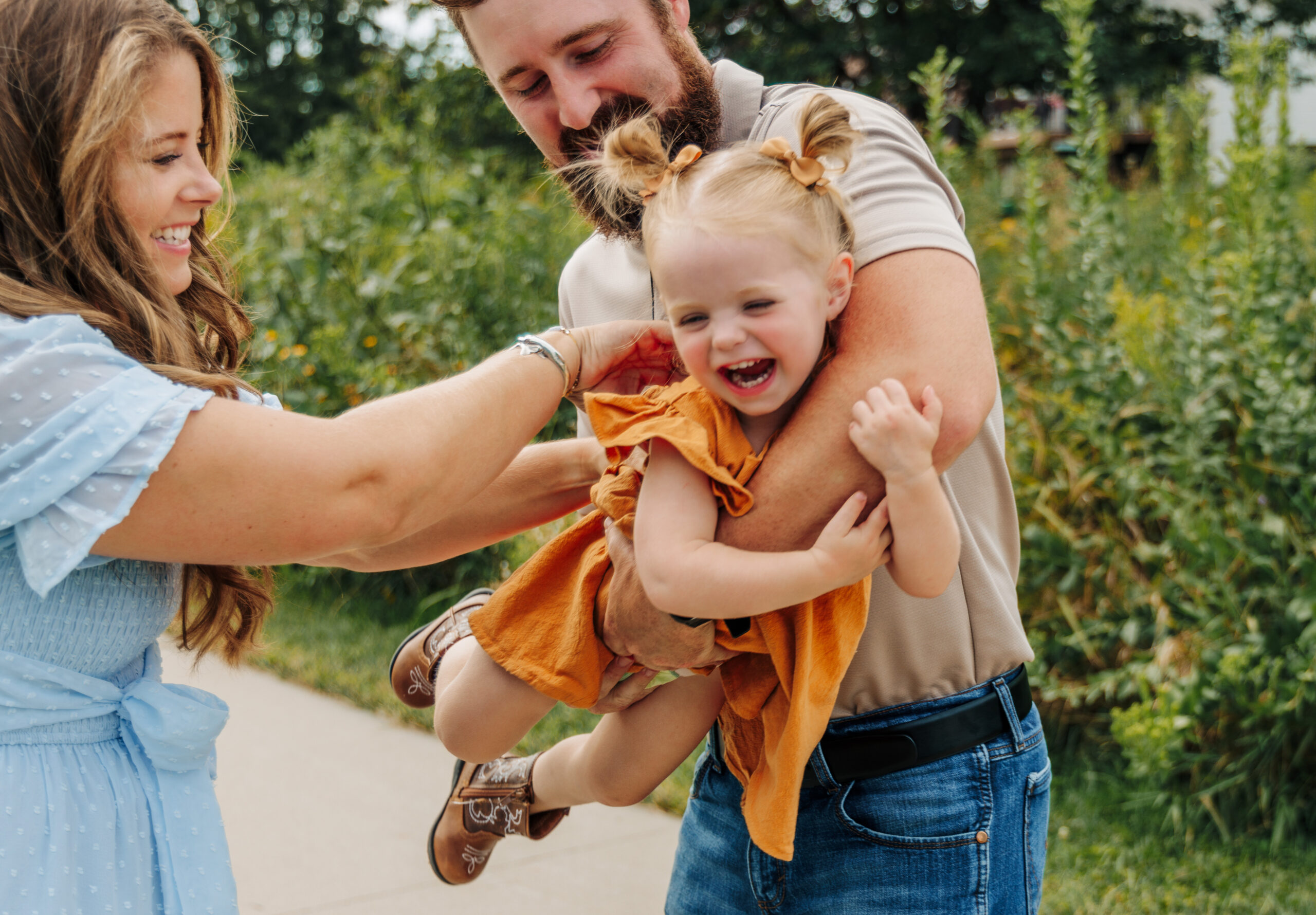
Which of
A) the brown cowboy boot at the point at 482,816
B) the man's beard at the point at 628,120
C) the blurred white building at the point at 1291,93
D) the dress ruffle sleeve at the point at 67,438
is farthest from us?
the blurred white building at the point at 1291,93

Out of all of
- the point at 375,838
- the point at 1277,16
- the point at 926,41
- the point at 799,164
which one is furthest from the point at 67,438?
the point at 1277,16

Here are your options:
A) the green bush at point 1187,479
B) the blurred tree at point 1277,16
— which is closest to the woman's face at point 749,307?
the green bush at point 1187,479

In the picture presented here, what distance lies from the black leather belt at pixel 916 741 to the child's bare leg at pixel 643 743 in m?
0.20

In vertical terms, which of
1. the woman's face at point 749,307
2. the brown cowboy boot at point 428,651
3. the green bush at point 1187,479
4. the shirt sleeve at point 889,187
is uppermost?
the shirt sleeve at point 889,187

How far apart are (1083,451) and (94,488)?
332 centimetres

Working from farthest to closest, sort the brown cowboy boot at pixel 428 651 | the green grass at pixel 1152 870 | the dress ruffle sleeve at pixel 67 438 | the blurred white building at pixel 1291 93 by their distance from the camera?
1. the blurred white building at pixel 1291 93
2. the green grass at pixel 1152 870
3. the brown cowboy boot at pixel 428 651
4. the dress ruffle sleeve at pixel 67 438

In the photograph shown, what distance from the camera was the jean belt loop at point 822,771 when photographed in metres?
1.55

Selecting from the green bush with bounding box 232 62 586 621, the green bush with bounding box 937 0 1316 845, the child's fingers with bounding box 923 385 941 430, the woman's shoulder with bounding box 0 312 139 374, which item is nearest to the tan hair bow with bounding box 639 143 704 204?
the child's fingers with bounding box 923 385 941 430

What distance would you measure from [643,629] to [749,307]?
44 cm

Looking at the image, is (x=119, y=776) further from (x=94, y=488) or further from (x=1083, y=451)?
(x=1083, y=451)

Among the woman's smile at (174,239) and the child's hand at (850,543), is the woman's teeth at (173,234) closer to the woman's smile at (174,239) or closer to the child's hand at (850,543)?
the woman's smile at (174,239)

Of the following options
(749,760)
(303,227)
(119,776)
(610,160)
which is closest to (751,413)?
(610,160)

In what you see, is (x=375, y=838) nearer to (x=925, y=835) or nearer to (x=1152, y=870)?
(x=1152, y=870)

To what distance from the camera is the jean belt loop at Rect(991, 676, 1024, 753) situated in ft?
5.13
